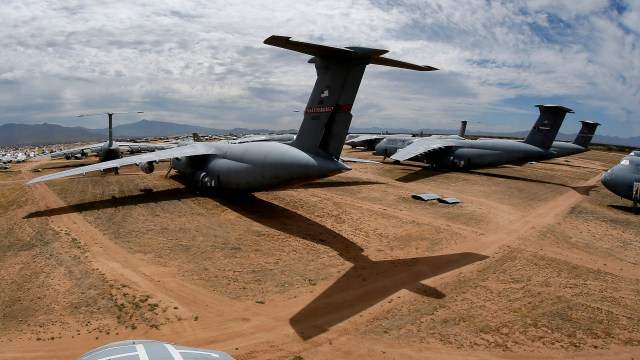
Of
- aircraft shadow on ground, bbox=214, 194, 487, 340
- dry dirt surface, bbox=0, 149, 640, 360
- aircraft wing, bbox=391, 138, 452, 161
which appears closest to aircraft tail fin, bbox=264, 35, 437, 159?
aircraft shadow on ground, bbox=214, 194, 487, 340

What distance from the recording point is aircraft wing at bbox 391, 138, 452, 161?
1399 inches

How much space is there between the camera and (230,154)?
72.8 feet

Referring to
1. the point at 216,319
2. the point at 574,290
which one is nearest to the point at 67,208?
the point at 216,319

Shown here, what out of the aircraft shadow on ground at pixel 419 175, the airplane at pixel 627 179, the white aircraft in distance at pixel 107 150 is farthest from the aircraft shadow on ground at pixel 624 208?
the white aircraft in distance at pixel 107 150

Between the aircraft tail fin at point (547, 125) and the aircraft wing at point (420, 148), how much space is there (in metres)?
7.68

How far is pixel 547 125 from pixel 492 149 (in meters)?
5.00

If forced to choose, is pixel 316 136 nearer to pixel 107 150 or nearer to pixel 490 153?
pixel 490 153

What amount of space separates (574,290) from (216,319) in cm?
1130

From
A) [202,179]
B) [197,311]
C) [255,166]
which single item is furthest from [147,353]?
[202,179]

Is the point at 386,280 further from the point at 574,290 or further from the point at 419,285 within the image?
the point at 574,290

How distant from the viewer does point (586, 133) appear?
43.6 meters

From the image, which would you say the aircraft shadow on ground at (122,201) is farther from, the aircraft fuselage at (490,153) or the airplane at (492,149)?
the aircraft fuselage at (490,153)

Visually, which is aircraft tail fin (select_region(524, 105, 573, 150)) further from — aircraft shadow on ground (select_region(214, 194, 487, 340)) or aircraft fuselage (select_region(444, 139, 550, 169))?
aircraft shadow on ground (select_region(214, 194, 487, 340))

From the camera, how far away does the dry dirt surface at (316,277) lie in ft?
30.0
